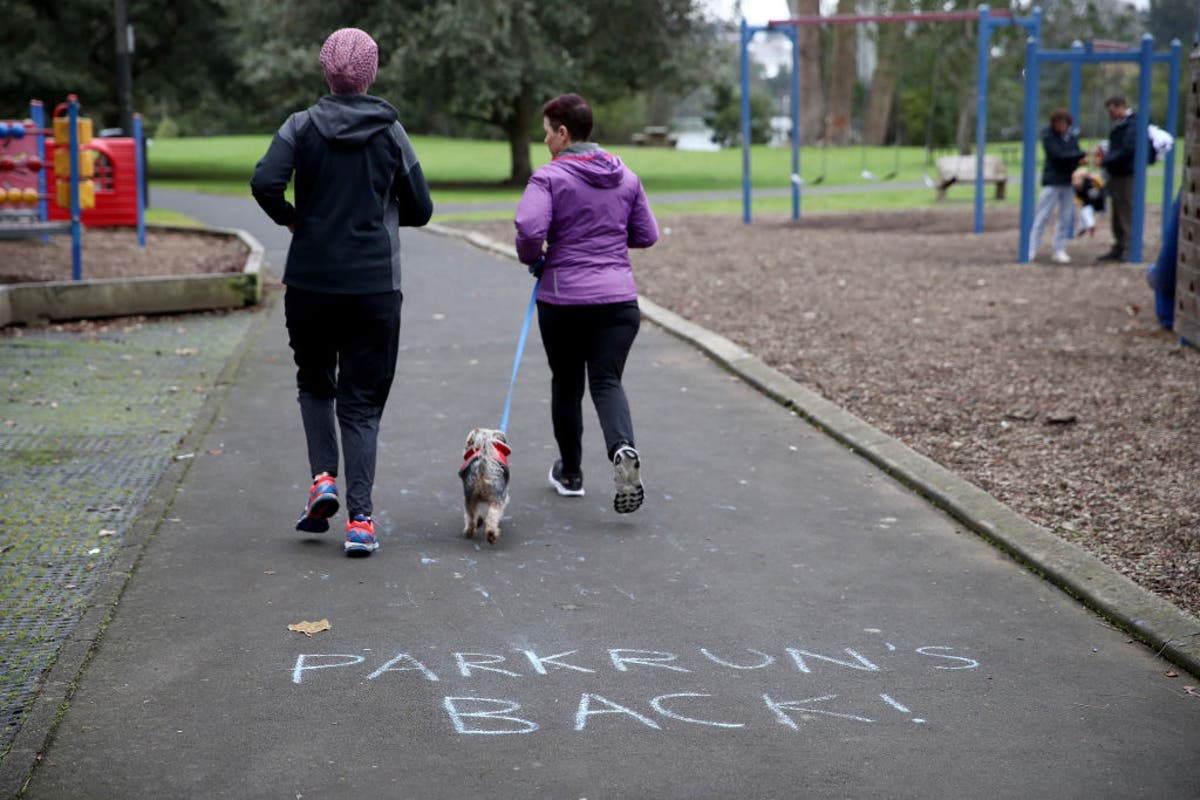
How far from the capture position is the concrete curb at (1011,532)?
475cm

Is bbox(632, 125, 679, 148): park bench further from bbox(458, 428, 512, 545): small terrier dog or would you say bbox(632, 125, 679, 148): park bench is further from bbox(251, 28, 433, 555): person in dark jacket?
bbox(251, 28, 433, 555): person in dark jacket

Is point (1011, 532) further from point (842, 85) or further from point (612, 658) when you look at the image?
point (842, 85)

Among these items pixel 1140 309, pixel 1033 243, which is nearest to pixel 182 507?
pixel 1140 309

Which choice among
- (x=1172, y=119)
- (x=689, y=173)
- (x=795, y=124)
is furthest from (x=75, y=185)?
(x=689, y=173)

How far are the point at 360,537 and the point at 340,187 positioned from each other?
1.34m

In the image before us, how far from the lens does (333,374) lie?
19.2 ft

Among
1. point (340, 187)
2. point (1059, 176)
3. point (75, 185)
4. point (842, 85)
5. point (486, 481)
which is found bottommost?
point (486, 481)

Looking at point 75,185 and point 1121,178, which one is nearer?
point 75,185

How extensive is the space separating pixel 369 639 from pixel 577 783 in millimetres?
1276

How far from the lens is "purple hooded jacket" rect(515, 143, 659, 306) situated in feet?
19.7

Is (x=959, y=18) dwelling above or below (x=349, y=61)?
above

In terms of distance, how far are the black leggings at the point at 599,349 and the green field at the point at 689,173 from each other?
18012mm

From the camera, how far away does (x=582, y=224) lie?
611cm

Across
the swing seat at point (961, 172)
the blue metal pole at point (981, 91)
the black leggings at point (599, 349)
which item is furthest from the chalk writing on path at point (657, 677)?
the swing seat at point (961, 172)
